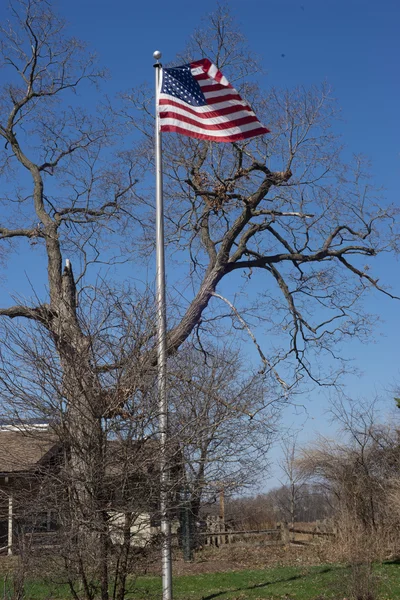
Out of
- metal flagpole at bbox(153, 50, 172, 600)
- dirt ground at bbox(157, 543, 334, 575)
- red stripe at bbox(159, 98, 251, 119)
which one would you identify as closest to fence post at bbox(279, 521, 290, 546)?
dirt ground at bbox(157, 543, 334, 575)

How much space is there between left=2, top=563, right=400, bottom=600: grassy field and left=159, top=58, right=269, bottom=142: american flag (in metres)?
7.11

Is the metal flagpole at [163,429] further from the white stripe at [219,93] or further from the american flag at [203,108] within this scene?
the white stripe at [219,93]

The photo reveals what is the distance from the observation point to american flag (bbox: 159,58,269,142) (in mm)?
11875

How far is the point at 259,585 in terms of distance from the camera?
1664 centimetres

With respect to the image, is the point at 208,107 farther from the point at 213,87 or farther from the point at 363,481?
the point at 363,481

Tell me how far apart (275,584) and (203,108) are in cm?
1012

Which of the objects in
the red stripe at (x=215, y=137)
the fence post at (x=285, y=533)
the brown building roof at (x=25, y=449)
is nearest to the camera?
the brown building roof at (x=25, y=449)

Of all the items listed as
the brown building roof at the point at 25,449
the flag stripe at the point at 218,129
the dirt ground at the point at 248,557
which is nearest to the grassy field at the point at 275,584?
the dirt ground at the point at 248,557

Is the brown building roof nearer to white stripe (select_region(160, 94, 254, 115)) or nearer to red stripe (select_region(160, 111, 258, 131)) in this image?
red stripe (select_region(160, 111, 258, 131))

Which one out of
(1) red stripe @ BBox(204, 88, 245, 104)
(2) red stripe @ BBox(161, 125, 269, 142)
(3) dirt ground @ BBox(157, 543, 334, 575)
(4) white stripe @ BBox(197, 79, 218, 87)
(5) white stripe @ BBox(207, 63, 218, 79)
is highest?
(5) white stripe @ BBox(207, 63, 218, 79)

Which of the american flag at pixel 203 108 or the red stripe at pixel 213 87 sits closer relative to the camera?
the american flag at pixel 203 108

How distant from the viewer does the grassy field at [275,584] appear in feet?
44.6

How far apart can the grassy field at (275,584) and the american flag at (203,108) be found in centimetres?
711

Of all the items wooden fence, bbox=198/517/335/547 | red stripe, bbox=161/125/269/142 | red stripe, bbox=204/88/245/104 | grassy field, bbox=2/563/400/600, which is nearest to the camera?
red stripe, bbox=161/125/269/142
